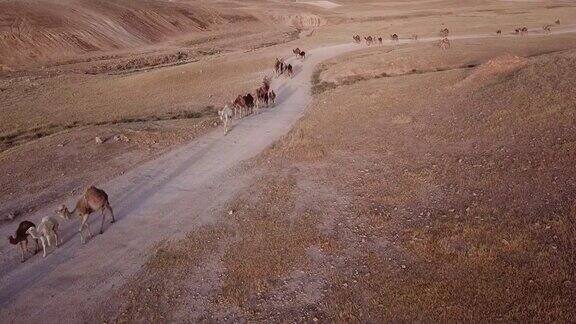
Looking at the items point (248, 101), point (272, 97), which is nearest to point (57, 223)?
point (248, 101)

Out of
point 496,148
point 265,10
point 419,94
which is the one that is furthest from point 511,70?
point 265,10

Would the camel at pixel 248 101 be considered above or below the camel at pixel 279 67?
below

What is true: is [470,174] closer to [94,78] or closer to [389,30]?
[94,78]

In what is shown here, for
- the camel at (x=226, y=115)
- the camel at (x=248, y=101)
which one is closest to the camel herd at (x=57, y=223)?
the camel at (x=226, y=115)

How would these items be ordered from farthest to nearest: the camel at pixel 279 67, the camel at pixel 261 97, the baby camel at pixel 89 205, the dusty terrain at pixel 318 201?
the camel at pixel 279 67
the camel at pixel 261 97
the baby camel at pixel 89 205
the dusty terrain at pixel 318 201

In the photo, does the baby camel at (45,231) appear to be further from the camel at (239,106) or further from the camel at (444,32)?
the camel at (444,32)

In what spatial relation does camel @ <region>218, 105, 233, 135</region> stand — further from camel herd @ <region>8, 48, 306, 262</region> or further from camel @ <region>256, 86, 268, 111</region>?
camel herd @ <region>8, 48, 306, 262</region>

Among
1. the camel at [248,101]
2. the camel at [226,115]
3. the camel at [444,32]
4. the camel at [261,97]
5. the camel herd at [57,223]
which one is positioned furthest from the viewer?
the camel at [444,32]
